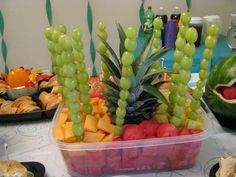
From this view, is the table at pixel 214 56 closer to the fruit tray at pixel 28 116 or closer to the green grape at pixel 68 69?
the fruit tray at pixel 28 116

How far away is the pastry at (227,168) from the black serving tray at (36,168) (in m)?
0.33

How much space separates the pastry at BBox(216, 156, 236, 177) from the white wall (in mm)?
1343

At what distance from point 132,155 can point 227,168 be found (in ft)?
0.56

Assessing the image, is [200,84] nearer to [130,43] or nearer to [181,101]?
[181,101]

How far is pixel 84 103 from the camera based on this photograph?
2.06ft

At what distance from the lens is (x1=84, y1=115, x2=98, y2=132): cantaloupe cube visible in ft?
1.93

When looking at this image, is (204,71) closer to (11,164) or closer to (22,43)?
(11,164)

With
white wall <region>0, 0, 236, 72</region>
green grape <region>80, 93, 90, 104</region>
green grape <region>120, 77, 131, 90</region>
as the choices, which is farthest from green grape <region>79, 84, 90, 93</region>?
white wall <region>0, 0, 236, 72</region>

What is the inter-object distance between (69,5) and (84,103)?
1.28 meters

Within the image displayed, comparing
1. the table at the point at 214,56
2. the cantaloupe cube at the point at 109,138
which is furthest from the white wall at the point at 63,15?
the cantaloupe cube at the point at 109,138

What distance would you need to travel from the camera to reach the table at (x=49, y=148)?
0.60 m

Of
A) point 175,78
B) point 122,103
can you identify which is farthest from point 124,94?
point 175,78

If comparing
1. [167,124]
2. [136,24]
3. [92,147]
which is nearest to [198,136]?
[167,124]

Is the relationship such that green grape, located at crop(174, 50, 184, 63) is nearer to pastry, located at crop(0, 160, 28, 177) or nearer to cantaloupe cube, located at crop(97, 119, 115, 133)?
cantaloupe cube, located at crop(97, 119, 115, 133)
